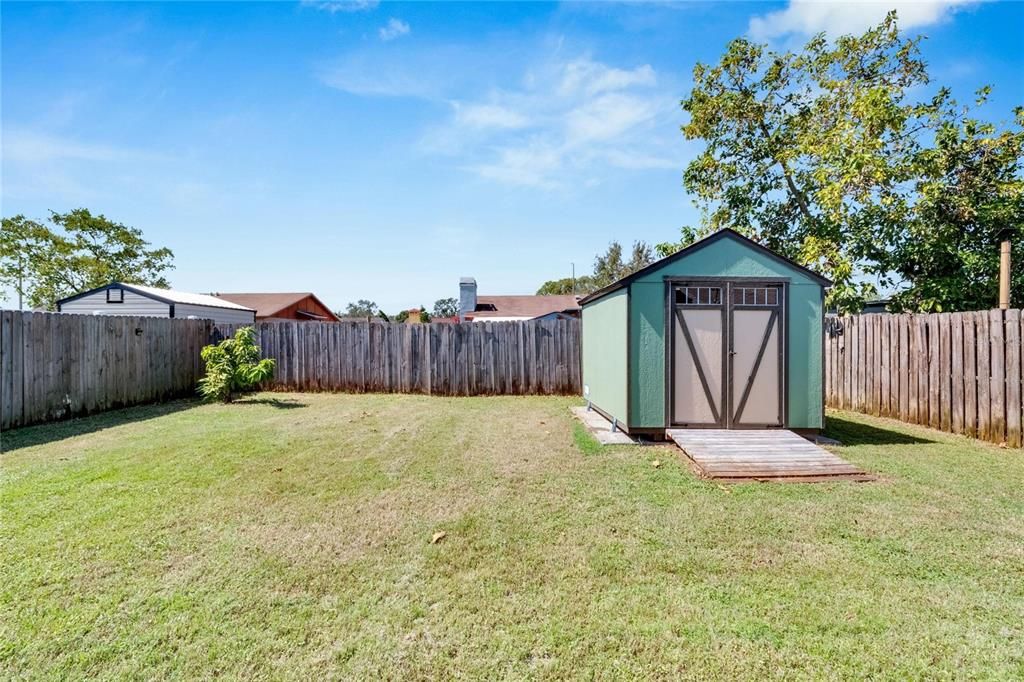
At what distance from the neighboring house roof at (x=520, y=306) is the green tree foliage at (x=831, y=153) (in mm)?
13717

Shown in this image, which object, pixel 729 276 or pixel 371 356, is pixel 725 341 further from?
pixel 371 356

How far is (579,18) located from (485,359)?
6941mm

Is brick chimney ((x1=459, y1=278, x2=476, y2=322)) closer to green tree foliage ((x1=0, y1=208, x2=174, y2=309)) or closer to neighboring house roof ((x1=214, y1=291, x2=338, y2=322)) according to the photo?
neighboring house roof ((x1=214, y1=291, x2=338, y2=322))

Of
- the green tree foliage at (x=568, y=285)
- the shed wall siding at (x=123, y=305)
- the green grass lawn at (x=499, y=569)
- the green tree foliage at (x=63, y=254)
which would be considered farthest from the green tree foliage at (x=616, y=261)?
the green grass lawn at (x=499, y=569)

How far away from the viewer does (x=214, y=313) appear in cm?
1560

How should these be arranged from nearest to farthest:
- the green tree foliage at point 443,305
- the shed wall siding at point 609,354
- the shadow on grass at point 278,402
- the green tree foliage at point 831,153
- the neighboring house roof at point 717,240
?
the neighboring house roof at point 717,240 < the shed wall siding at point 609,354 < the shadow on grass at point 278,402 < the green tree foliage at point 831,153 < the green tree foliage at point 443,305

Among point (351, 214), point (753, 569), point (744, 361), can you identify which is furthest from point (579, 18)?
point (753, 569)

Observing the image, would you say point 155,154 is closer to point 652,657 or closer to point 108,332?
point 108,332

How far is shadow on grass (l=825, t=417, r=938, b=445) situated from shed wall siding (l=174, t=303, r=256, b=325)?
44.5 ft

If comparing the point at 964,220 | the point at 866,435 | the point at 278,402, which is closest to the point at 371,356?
the point at 278,402

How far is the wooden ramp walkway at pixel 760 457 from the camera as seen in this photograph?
14.3 feet

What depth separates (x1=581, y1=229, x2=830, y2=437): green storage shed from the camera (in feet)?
19.3

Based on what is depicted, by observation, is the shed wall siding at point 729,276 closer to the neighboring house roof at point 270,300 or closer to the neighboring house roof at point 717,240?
the neighboring house roof at point 717,240

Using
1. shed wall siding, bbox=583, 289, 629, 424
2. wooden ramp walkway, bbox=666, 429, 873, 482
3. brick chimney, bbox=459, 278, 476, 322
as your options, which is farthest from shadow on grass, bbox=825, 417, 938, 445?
brick chimney, bbox=459, 278, 476, 322
